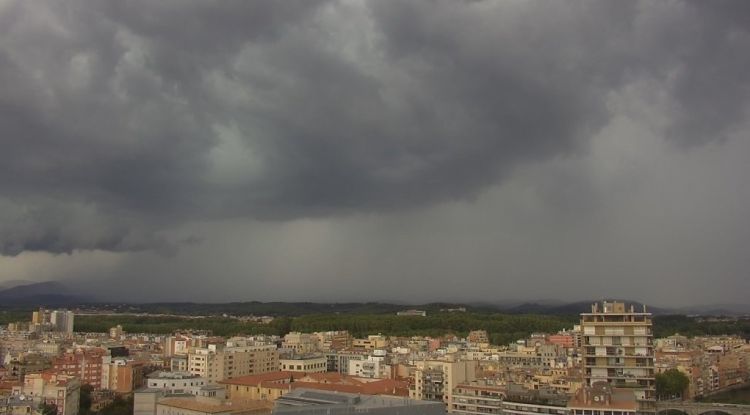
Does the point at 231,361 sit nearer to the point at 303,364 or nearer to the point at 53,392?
the point at 303,364

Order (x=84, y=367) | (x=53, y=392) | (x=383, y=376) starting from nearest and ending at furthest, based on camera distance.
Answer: (x=53, y=392) < (x=84, y=367) < (x=383, y=376)

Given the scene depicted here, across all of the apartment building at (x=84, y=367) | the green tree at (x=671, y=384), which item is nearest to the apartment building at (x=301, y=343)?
the apartment building at (x=84, y=367)

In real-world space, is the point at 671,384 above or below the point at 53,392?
below

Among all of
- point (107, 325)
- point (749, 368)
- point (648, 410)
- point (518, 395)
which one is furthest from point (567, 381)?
point (107, 325)

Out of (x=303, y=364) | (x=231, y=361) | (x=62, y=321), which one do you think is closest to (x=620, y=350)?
(x=303, y=364)

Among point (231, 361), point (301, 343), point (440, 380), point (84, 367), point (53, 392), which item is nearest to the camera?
point (53, 392)

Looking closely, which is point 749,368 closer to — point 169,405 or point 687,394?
point 687,394

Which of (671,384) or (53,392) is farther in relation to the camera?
(671,384)

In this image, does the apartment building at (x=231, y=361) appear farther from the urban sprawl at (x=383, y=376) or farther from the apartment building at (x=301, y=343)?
the apartment building at (x=301, y=343)
